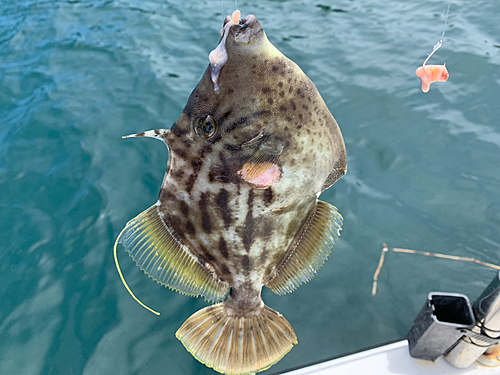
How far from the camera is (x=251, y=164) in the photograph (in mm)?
1953

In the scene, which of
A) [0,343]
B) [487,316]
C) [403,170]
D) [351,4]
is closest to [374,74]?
[403,170]

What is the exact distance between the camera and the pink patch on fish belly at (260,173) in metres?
1.96

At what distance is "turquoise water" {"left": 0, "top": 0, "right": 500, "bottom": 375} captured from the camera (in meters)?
3.66

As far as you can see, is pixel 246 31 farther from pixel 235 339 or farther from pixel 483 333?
pixel 483 333

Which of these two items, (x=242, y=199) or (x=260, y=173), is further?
(x=242, y=199)

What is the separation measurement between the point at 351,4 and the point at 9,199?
822 cm

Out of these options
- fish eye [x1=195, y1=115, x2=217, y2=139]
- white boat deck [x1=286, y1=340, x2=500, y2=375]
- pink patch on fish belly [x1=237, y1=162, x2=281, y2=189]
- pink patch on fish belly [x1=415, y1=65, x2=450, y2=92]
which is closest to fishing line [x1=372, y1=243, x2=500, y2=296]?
white boat deck [x1=286, y1=340, x2=500, y2=375]

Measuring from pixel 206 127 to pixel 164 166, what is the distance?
129 inches

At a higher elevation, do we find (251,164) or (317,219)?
(251,164)

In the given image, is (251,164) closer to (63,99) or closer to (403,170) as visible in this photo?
(403,170)

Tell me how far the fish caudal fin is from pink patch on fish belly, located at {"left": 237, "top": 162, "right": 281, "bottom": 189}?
128 centimetres

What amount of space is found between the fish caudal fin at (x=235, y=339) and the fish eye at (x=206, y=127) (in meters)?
1.48

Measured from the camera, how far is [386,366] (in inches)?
119

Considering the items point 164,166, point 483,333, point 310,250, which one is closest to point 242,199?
point 310,250
